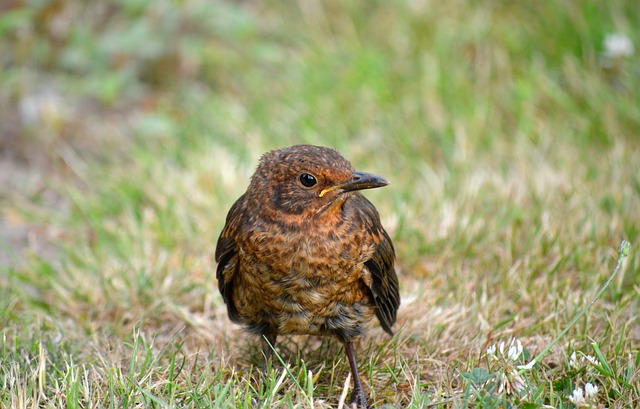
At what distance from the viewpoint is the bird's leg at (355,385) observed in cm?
333

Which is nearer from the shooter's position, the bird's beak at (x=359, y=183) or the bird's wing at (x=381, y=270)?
the bird's beak at (x=359, y=183)

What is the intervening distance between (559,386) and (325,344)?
3.53 ft

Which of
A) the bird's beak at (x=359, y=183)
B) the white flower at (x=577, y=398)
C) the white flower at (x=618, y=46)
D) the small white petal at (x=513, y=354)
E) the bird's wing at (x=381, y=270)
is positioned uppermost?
the white flower at (x=618, y=46)

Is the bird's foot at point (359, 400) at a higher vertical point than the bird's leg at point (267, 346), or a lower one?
lower

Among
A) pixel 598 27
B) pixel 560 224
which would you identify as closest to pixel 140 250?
pixel 560 224

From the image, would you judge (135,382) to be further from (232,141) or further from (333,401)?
(232,141)

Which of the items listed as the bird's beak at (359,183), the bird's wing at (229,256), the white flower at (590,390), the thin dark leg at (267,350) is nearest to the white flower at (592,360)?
the white flower at (590,390)

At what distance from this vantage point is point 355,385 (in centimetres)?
339

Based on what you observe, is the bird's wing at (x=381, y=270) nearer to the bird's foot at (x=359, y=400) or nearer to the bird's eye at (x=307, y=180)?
the bird's eye at (x=307, y=180)

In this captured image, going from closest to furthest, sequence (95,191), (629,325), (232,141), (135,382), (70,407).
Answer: (70,407) < (135,382) < (629,325) < (95,191) < (232,141)

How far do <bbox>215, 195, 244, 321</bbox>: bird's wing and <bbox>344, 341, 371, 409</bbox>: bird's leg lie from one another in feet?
1.63

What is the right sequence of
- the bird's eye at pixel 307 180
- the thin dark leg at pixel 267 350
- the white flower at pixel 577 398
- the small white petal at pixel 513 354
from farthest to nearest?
the thin dark leg at pixel 267 350 < the bird's eye at pixel 307 180 < the small white petal at pixel 513 354 < the white flower at pixel 577 398

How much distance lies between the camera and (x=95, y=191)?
18.3 feet

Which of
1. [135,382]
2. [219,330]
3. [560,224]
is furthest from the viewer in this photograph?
[560,224]
